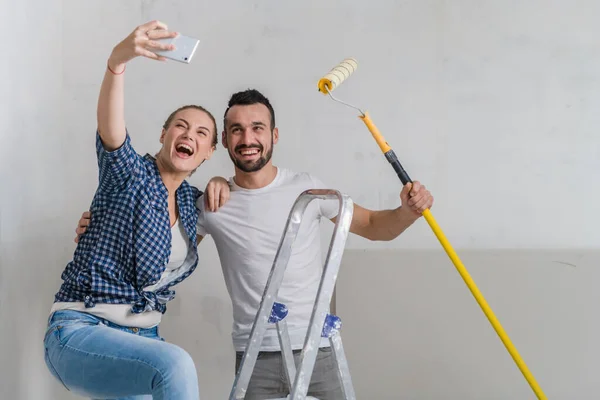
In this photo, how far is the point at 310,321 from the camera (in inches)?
51.6

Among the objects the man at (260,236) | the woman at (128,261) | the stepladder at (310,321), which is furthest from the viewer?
the man at (260,236)

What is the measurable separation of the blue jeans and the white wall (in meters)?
0.89

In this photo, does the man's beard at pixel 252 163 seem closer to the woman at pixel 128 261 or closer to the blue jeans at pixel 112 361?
the woman at pixel 128 261

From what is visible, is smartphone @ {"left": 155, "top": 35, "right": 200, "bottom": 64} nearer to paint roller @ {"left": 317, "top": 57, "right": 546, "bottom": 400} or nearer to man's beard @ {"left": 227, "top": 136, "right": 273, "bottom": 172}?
paint roller @ {"left": 317, "top": 57, "right": 546, "bottom": 400}

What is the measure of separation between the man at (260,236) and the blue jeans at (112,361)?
47 centimetres

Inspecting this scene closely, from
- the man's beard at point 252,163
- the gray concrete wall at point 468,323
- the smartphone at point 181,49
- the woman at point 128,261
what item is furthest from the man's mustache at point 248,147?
the gray concrete wall at point 468,323

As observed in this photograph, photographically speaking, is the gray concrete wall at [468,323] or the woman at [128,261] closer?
the woman at [128,261]

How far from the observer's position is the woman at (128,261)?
1408mm

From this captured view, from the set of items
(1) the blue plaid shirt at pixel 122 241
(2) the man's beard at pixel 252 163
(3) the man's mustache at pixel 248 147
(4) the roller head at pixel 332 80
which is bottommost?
(1) the blue plaid shirt at pixel 122 241

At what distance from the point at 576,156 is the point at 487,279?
57cm

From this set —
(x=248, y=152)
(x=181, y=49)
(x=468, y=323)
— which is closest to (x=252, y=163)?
(x=248, y=152)

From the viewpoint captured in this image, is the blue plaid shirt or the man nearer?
the blue plaid shirt

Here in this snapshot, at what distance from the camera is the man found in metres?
1.95

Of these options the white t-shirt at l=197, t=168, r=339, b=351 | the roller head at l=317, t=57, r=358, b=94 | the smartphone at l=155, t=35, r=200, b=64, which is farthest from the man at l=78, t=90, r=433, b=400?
the smartphone at l=155, t=35, r=200, b=64
